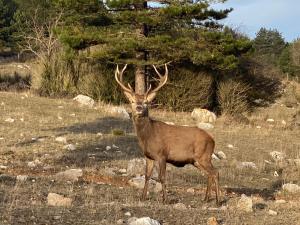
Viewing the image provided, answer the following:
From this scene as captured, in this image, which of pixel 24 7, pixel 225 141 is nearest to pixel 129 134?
pixel 225 141

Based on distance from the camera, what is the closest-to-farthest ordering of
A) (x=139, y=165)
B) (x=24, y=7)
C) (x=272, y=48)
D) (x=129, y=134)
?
(x=139, y=165) < (x=129, y=134) < (x=24, y=7) < (x=272, y=48)

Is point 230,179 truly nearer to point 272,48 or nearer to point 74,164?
point 74,164

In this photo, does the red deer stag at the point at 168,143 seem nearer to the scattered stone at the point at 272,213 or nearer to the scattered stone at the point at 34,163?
the scattered stone at the point at 272,213

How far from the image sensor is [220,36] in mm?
30016

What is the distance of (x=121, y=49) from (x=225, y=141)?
862cm

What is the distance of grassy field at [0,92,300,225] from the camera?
29.4 ft

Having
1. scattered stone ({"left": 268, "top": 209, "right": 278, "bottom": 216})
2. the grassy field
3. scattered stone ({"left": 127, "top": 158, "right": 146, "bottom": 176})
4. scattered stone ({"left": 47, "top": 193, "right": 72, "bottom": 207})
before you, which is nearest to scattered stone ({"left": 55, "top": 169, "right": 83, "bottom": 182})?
the grassy field

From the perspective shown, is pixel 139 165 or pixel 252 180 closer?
pixel 139 165

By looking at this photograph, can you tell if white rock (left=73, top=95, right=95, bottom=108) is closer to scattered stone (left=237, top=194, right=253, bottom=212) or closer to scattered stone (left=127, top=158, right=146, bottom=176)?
scattered stone (left=127, top=158, right=146, bottom=176)

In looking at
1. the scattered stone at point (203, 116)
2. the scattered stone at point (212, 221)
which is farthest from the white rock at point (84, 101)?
the scattered stone at point (212, 221)

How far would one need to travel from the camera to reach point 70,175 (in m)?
13.1

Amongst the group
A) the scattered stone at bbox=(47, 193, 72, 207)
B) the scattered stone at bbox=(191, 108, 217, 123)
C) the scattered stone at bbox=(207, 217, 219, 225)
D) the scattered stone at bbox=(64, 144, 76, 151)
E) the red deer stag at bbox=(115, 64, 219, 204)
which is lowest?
the scattered stone at bbox=(191, 108, 217, 123)

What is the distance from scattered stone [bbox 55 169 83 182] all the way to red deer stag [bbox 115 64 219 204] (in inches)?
82.8

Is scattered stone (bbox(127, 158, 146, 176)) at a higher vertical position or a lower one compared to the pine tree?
lower
